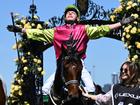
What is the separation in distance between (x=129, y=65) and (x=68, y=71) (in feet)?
4.64

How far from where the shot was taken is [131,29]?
1147cm

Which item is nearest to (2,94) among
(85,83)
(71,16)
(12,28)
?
(85,83)

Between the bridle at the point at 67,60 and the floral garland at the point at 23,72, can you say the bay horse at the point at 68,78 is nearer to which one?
the bridle at the point at 67,60

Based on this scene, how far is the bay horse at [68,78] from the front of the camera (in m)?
7.66

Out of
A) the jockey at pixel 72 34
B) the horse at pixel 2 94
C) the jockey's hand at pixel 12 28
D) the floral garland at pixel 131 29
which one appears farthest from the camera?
the floral garland at pixel 131 29

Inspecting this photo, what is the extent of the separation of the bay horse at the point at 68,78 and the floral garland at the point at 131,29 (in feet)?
9.76

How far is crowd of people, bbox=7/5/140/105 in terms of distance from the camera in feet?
21.5

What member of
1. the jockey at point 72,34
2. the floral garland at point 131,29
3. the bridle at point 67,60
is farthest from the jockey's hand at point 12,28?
the floral garland at point 131,29

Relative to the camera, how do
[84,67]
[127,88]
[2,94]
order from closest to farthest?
[2,94] < [127,88] < [84,67]

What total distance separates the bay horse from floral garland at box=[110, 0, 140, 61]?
297cm

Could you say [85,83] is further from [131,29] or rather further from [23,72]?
[23,72]

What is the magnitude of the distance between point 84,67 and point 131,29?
281 cm

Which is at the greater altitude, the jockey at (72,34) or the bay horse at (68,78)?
the jockey at (72,34)

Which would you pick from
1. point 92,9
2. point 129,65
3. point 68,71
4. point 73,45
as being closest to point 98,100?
point 129,65
